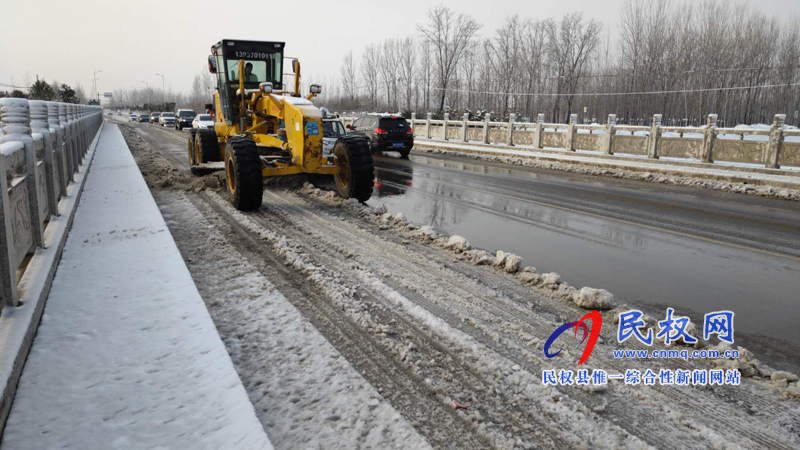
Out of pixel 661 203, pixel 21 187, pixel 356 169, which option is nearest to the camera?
pixel 21 187

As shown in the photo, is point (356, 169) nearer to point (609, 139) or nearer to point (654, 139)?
point (654, 139)

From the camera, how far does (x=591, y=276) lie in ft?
19.9

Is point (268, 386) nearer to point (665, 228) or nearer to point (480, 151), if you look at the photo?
point (665, 228)

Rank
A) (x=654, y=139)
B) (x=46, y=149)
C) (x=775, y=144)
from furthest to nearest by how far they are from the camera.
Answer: (x=654, y=139)
(x=775, y=144)
(x=46, y=149)

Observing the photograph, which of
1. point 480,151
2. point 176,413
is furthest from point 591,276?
point 480,151

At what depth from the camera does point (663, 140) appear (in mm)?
20281

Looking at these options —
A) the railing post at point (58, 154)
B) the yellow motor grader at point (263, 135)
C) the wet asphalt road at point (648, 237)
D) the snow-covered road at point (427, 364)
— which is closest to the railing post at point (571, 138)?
the wet asphalt road at point (648, 237)

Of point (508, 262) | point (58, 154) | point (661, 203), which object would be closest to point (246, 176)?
point (58, 154)

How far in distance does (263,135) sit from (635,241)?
7.50 m

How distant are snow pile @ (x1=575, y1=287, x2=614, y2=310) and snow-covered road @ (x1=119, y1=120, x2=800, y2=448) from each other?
14 cm

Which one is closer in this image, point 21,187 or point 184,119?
point 21,187

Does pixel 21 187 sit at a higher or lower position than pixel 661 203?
higher

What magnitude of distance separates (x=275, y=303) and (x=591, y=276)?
3.66m

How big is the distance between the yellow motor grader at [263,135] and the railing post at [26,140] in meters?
3.70
